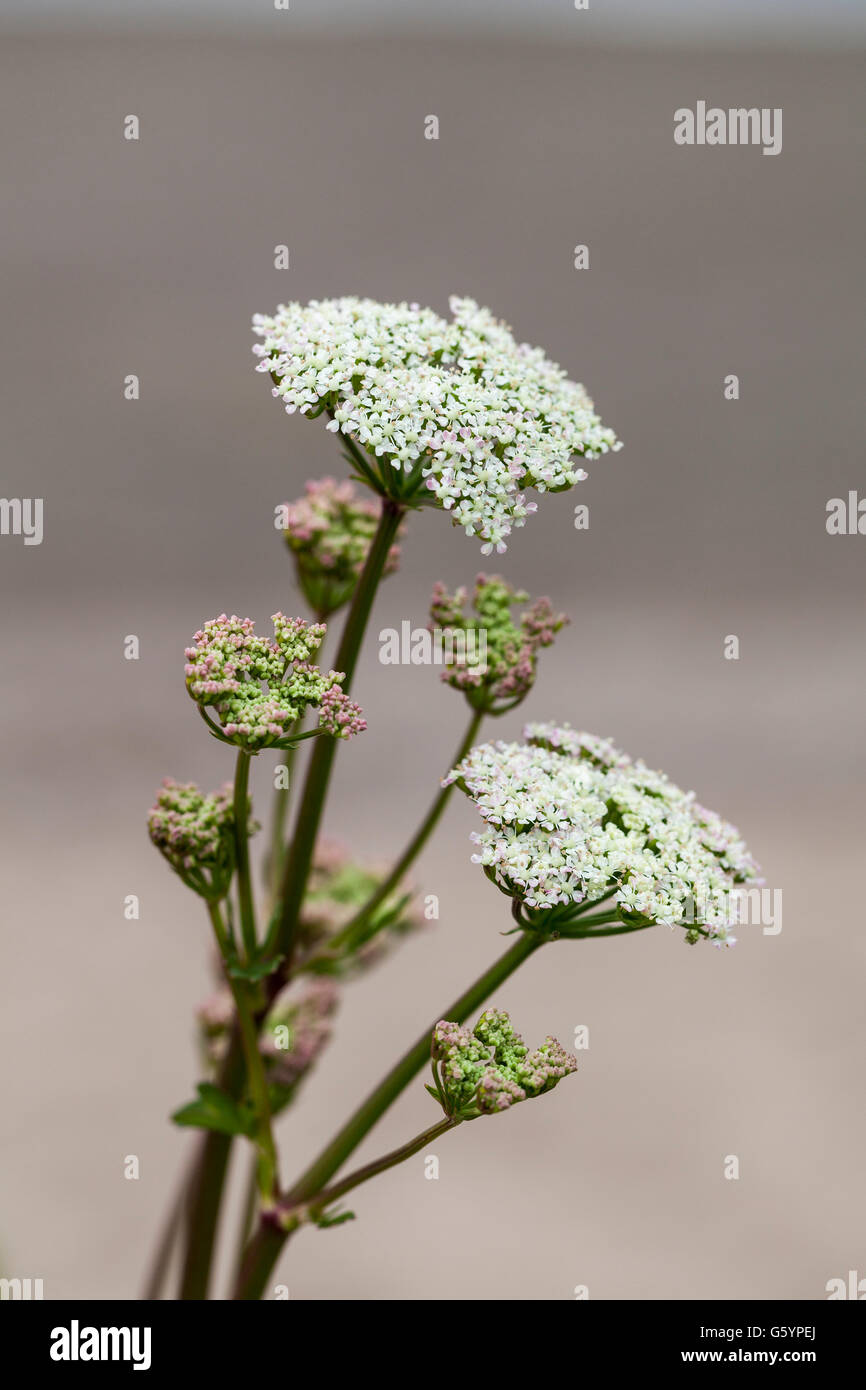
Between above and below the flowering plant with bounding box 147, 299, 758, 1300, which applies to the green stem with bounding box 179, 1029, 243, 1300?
below

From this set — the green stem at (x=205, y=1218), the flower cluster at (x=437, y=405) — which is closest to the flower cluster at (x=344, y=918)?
the green stem at (x=205, y=1218)

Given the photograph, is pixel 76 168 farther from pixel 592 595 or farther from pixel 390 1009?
pixel 390 1009

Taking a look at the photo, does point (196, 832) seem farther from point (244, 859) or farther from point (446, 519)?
point (446, 519)

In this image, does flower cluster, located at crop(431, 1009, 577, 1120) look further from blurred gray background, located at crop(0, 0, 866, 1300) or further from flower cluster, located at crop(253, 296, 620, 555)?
blurred gray background, located at crop(0, 0, 866, 1300)

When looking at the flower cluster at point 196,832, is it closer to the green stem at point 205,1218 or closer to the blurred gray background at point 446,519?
the green stem at point 205,1218

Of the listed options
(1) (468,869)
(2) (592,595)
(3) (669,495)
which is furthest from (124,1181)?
(3) (669,495)

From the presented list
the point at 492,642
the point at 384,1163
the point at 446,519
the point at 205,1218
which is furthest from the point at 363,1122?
the point at 446,519

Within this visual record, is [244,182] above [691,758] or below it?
above

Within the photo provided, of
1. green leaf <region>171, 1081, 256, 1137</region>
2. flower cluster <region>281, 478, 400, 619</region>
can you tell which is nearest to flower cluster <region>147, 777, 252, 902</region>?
green leaf <region>171, 1081, 256, 1137</region>
